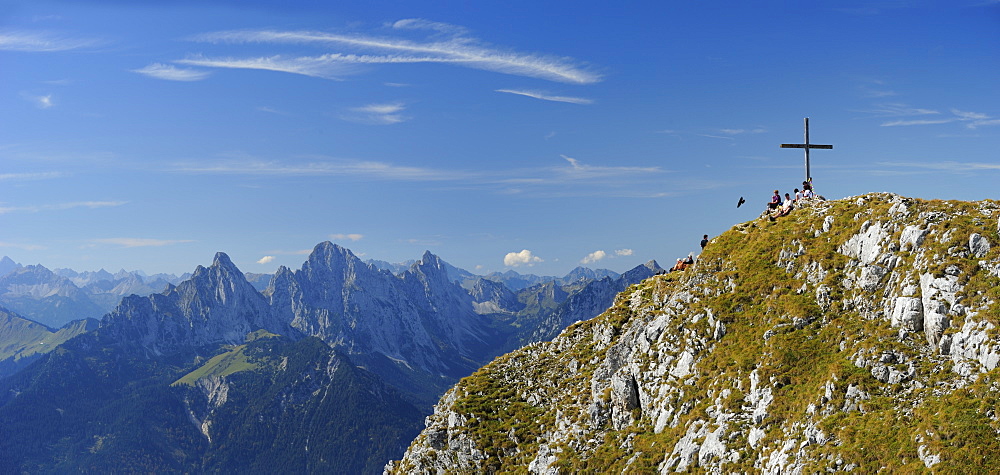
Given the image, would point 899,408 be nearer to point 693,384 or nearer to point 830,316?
point 830,316

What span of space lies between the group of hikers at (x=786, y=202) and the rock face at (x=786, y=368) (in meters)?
1.64

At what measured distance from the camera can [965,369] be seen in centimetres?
4181

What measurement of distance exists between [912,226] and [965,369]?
45.7ft

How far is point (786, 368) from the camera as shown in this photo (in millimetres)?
50312

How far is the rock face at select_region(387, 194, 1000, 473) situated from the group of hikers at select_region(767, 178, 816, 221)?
164cm

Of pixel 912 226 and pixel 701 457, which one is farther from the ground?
pixel 912 226

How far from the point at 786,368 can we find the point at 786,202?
24.9 metres

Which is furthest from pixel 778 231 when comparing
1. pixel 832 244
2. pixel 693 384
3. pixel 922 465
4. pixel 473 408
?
pixel 473 408

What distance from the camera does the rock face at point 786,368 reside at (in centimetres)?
4141

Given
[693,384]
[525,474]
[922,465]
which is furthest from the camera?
[525,474]

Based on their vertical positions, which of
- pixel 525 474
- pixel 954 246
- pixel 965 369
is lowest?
pixel 525 474

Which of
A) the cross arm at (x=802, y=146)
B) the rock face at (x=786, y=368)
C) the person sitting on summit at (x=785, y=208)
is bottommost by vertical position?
the rock face at (x=786, y=368)

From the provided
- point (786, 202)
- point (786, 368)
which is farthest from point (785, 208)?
point (786, 368)

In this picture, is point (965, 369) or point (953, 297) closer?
point (965, 369)
